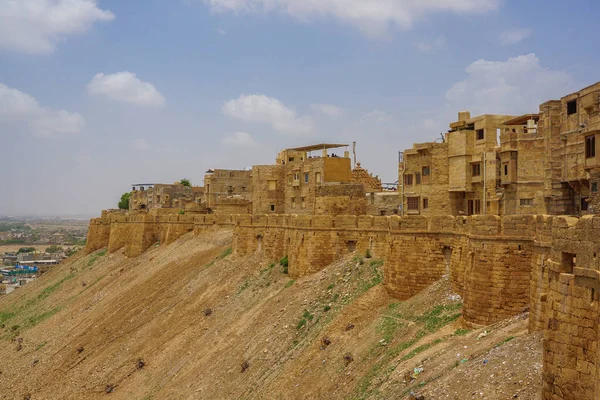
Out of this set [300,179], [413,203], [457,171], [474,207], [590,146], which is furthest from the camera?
[300,179]

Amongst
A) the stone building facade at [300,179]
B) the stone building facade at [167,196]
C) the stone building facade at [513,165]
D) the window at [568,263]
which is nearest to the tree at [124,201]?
the stone building facade at [167,196]

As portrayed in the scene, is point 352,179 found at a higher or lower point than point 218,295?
higher

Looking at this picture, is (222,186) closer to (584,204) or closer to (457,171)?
(457,171)

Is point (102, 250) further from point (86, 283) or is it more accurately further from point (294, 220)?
point (294, 220)

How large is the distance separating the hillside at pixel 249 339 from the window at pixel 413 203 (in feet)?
33.5

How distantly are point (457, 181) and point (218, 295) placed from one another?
14.0 metres

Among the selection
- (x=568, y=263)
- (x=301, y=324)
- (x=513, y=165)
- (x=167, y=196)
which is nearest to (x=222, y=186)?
(x=167, y=196)

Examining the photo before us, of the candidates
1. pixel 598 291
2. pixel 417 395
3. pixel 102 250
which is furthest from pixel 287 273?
pixel 102 250

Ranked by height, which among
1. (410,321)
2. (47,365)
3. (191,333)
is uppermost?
(410,321)

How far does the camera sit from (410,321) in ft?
61.2

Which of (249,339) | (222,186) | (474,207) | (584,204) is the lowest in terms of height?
(249,339)

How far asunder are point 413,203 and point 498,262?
23.2 meters

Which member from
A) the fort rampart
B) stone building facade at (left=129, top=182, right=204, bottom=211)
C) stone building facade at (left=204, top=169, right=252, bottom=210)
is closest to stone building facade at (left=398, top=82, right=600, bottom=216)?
the fort rampart

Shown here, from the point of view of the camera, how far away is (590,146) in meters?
26.0
